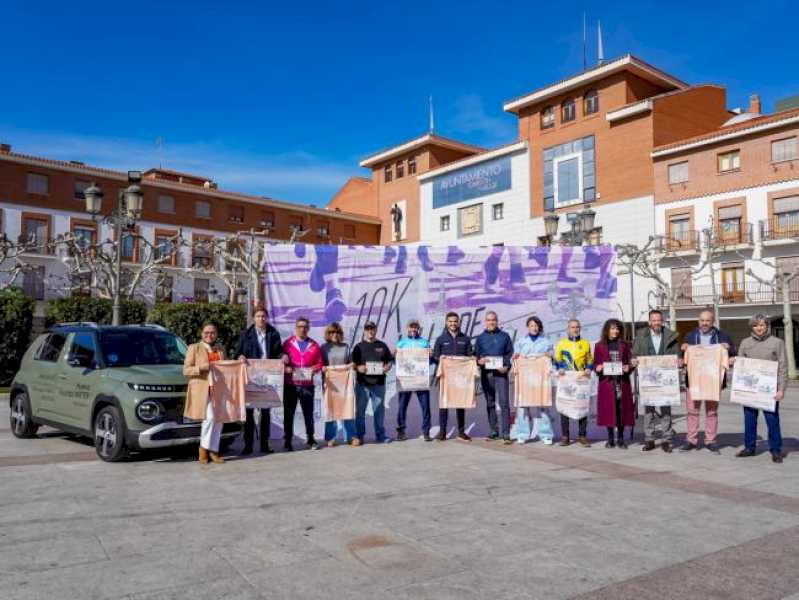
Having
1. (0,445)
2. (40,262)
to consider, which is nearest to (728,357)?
(0,445)

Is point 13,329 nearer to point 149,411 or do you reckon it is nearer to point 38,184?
point 149,411

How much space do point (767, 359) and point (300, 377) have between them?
6326 millimetres

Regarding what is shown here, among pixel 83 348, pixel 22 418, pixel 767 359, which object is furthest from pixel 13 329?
pixel 767 359

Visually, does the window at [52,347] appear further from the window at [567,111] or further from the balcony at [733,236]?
the window at [567,111]

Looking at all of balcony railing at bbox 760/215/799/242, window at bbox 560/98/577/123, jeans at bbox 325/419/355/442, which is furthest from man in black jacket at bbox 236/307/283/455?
window at bbox 560/98/577/123

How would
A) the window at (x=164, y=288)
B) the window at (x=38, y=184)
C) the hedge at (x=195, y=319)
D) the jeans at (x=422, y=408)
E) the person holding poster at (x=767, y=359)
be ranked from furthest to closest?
1. the window at (x=164, y=288)
2. the window at (x=38, y=184)
3. the hedge at (x=195, y=319)
4. the jeans at (x=422, y=408)
5. the person holding poster at (x=767, y=359)

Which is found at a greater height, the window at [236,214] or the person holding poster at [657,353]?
the window at [236,214]

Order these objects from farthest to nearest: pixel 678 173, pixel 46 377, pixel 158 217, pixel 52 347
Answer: pixel 158 217
pixel 678 173
pixel 52 347
pixel 46 377

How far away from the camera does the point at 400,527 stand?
5.58m

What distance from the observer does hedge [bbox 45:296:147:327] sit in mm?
25438

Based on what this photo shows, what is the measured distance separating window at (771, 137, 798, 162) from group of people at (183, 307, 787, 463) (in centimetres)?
3215

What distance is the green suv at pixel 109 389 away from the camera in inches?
324

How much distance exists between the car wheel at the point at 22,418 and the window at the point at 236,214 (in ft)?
167

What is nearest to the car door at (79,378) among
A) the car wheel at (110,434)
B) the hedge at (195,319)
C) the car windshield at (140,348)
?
the car windshield at (140,348)
